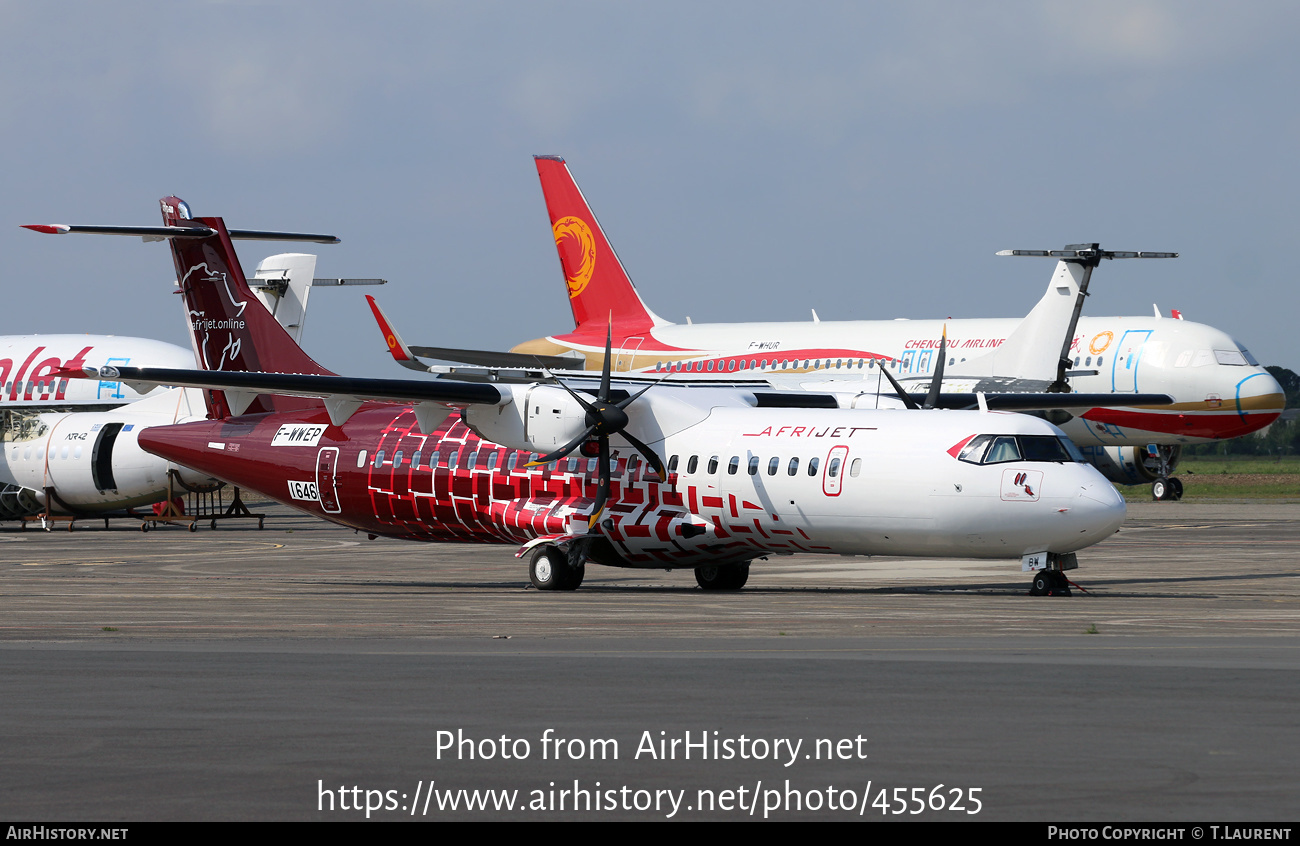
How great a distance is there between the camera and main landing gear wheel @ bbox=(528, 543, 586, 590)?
977 inches

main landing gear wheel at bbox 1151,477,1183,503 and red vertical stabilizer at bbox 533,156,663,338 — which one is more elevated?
red vertical stabilizer at bbox 533,156,663,338

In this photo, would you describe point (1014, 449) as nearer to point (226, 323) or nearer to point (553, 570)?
point (553, 570)

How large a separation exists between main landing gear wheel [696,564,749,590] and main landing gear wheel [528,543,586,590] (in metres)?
1.97

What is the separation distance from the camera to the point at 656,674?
13.2 metres

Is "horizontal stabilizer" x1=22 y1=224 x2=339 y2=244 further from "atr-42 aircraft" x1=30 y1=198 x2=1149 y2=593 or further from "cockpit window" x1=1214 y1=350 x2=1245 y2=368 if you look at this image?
"cockpit window" x1=1214 y1=350 x2=1245 y2=368

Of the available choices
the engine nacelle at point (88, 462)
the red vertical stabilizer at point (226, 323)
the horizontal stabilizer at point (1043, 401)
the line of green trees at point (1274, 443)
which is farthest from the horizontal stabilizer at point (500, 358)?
the line of green trees at point (1274, 443)

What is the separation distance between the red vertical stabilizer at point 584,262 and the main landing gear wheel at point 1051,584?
31780mm

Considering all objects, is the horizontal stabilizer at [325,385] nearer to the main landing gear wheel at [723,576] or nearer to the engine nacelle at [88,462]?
the main landing gear wheel at [723,576]

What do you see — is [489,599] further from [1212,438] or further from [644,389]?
[1212,438]

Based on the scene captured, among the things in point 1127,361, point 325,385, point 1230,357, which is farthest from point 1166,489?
point 325,385

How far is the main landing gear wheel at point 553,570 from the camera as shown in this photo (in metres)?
24.8

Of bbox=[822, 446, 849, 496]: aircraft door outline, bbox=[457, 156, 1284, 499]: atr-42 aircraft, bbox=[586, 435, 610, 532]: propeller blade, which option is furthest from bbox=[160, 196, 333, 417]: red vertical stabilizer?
bbox=[822, 446, 849, 496]: aircraft door outline
